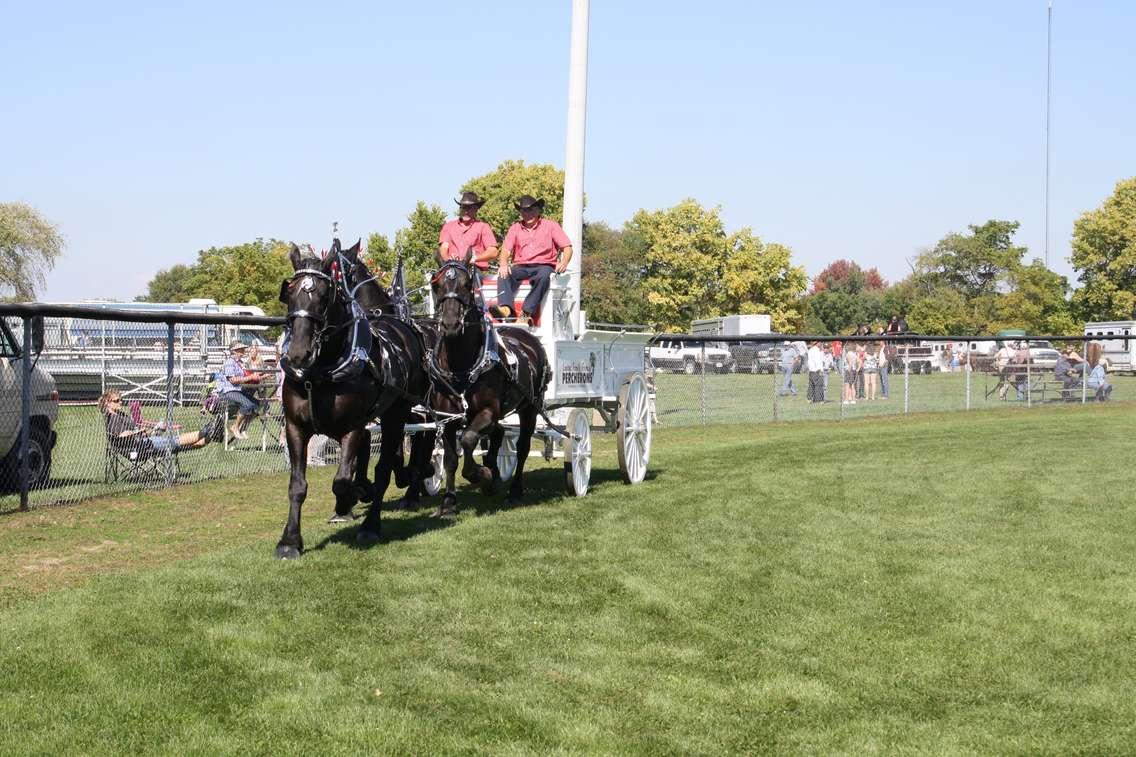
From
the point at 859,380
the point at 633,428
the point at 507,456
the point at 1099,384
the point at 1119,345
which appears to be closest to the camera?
the point at 507,456

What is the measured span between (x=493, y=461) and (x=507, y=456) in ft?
4.93

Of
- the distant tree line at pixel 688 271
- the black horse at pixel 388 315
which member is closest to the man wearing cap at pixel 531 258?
the black horse at pixel 388 315

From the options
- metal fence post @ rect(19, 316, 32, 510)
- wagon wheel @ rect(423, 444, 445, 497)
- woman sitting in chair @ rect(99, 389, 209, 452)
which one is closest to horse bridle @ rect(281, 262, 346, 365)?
wagon wheel @ rect(423, 444, 445, 497)

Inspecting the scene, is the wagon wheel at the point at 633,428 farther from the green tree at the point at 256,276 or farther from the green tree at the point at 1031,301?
the green tree at the point at 1031,301

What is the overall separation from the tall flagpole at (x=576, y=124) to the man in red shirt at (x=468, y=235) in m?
7.01

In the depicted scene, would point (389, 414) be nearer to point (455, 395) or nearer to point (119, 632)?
point (455, 395)

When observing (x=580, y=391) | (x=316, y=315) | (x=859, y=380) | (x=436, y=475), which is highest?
(x=316, y=315)

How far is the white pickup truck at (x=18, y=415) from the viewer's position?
43.8 feet

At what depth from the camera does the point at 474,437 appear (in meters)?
11.6

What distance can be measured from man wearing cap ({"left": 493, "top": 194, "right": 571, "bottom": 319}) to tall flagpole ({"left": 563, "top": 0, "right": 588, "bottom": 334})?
256 inches

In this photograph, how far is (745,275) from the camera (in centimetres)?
7762

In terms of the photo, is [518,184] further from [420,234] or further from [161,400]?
[161,400]

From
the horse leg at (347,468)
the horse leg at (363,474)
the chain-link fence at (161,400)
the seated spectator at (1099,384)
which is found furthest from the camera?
the seated spectator at (1099,384)

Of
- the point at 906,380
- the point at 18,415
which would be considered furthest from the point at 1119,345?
the point at 18,415
